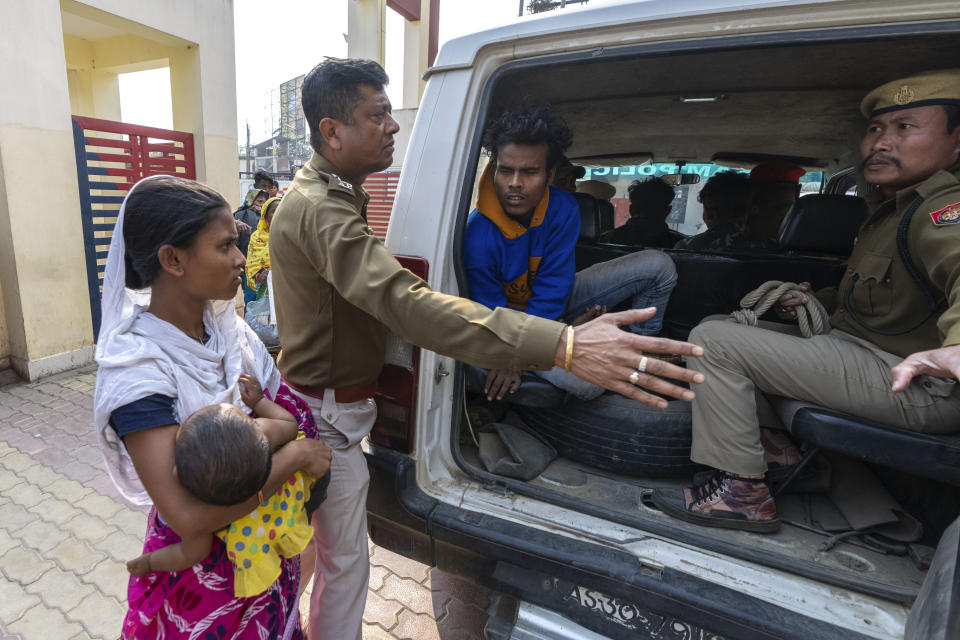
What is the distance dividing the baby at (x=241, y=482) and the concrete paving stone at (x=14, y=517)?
2.30 metres

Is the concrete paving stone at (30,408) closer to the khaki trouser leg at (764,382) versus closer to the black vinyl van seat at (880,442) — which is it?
the khaki trouser leg at (764,382)

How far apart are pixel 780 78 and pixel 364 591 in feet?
8.84

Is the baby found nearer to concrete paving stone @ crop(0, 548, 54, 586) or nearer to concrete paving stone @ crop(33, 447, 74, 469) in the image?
concrete paving stone @ crop(0, 548, 54, 586)

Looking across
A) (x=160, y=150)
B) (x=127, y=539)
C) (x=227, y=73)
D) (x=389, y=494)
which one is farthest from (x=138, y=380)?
(x=227, y=73)

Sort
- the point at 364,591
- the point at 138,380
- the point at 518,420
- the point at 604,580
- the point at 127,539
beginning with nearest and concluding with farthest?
1. the point at 138,380
2. the point at 604,580
3. the point at 364,591
4. the point at 518,420
5. the point at 127,539

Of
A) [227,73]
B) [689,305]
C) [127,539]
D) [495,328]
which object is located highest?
[227,73]

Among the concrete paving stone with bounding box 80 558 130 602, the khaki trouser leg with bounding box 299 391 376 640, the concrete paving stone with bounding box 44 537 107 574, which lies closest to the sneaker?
the khaki trouser leg with bounding box 299 391 376 640

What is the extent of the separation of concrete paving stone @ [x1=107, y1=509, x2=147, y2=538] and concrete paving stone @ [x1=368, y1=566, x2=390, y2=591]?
4.09ft

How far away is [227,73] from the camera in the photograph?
5988 millimetres

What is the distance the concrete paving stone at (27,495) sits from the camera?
2.81 metres

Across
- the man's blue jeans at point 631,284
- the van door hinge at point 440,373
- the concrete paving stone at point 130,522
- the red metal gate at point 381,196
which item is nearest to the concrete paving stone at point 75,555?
the concrete paving stone at point 130,522

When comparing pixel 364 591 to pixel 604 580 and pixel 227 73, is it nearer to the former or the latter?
pixel 604 580

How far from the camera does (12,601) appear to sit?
2131mm

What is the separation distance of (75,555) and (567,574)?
8.13ft
